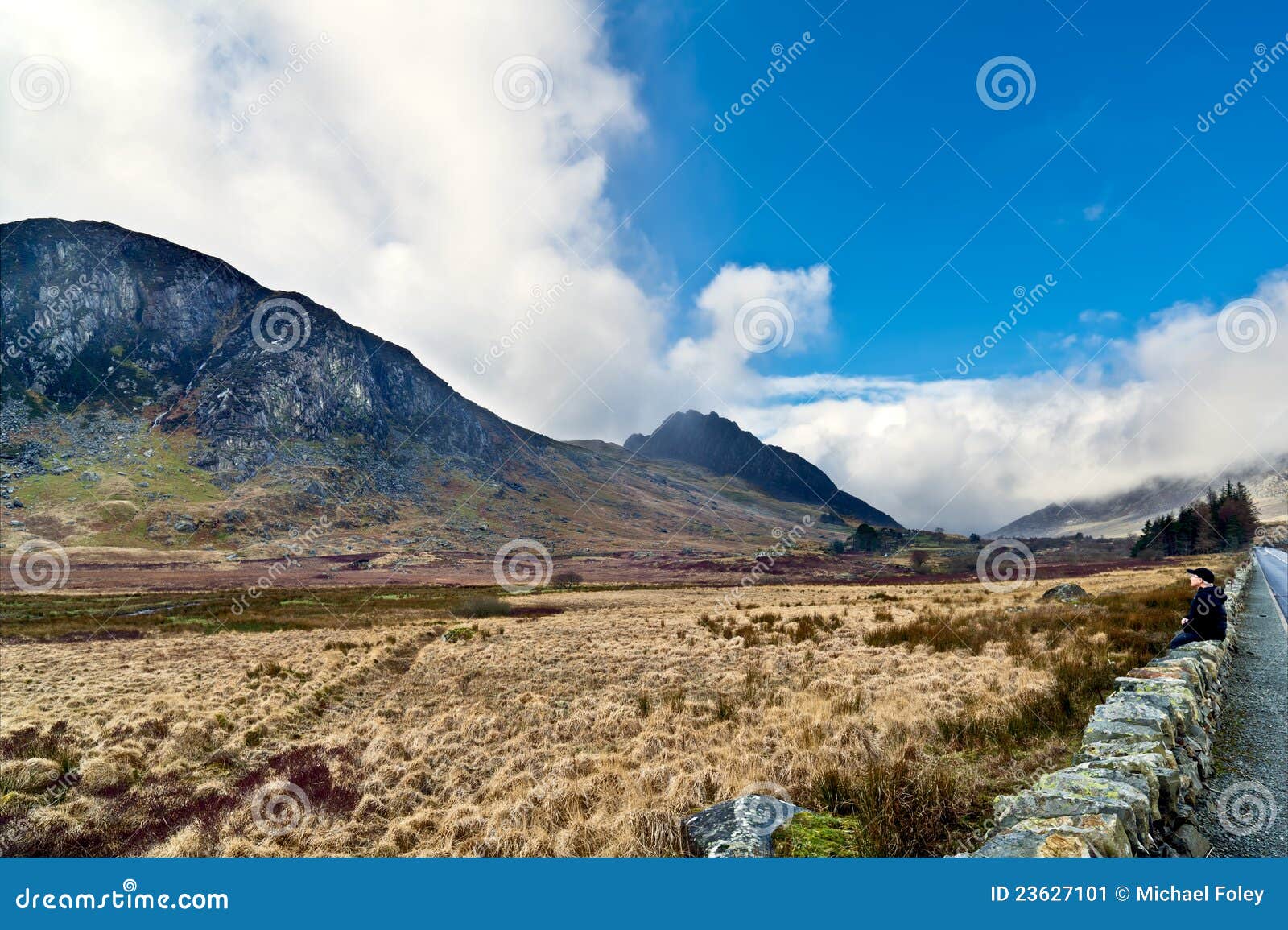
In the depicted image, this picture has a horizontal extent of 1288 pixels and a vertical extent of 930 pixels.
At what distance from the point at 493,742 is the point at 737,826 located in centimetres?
732

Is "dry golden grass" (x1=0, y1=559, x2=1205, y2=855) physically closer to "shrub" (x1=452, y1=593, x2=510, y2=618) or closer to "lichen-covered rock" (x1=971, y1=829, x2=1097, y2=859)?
"lichen-covered rock" (x1=971, y1=829, x2=1097, y2=859)

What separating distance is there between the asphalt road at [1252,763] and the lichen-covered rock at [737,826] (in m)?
4.44

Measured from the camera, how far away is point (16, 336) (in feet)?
582

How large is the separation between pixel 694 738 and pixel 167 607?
172 feet

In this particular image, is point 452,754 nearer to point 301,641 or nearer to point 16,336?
point 301,641

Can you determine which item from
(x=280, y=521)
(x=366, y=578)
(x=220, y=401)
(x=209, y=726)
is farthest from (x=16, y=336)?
(x=209, y=726)

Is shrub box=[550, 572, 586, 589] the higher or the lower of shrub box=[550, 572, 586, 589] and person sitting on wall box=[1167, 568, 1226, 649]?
the lower

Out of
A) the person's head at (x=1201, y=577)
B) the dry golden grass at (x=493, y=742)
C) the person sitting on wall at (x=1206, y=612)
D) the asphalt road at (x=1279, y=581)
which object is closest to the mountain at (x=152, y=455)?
the dry golden grass at (x=493, y=742)

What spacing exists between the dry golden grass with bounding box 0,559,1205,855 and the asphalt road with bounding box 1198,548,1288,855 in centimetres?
175

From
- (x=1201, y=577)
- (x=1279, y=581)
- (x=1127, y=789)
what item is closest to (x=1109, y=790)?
(x=1127, y=789)

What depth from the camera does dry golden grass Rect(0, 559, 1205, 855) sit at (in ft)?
25.6

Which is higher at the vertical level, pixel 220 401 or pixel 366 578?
pixel 220 401

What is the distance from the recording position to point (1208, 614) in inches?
436

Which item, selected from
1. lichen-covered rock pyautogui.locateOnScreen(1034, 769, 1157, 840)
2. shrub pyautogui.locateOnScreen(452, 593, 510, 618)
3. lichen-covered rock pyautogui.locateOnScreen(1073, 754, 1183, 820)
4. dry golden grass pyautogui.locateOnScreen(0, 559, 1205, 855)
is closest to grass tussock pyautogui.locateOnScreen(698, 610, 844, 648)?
dry golden grass pyautogui.locateOnScreen(0, 559, 1205, 855)
